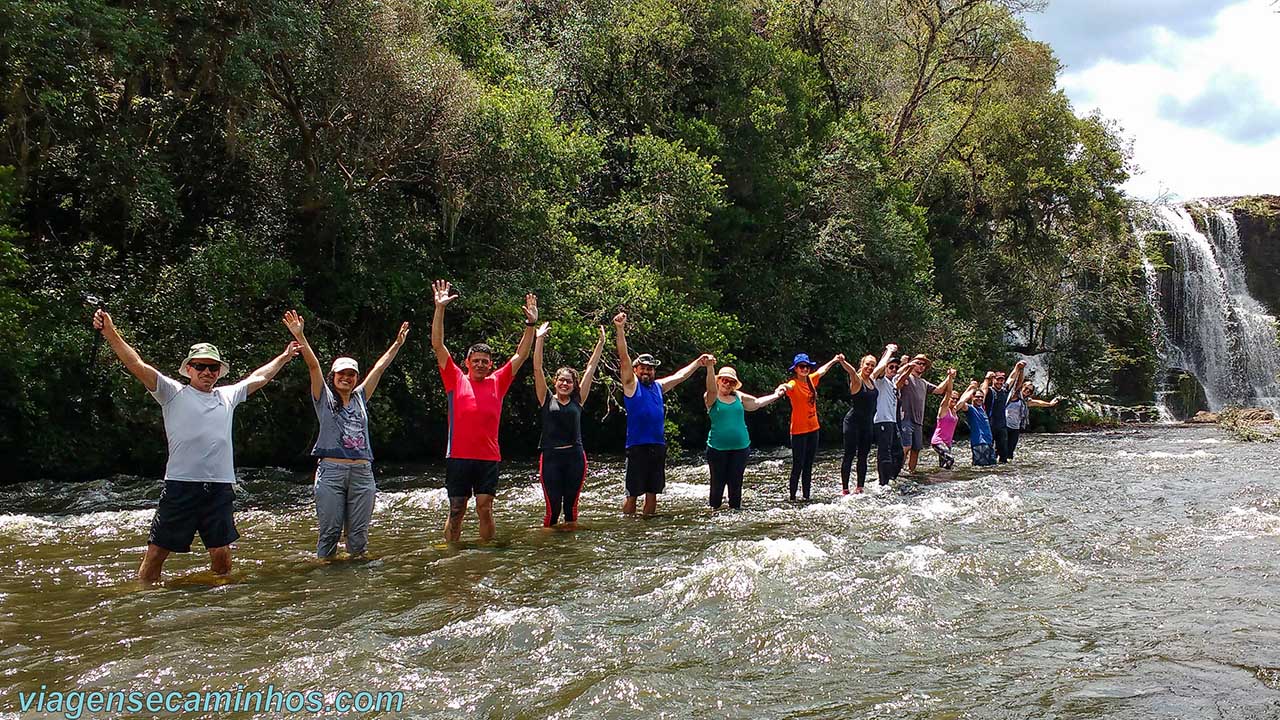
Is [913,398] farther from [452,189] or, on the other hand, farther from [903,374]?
[452,189]

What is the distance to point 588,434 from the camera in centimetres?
2297

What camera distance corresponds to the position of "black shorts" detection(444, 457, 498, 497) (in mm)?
8703

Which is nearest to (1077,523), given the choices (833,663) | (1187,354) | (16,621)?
(833,663)

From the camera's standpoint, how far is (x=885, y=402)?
1347cm

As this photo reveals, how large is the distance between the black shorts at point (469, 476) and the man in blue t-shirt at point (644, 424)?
1987 mm

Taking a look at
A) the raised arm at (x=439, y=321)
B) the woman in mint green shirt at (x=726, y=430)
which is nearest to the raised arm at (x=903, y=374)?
the woman in mint green shirt at (x=726, y=430)

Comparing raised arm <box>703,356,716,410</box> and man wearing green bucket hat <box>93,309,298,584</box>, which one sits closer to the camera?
man wearing green bucket hat <box>93,309,298,584</box>

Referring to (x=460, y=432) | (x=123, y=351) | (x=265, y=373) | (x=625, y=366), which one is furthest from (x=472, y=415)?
(x=123, y=351)


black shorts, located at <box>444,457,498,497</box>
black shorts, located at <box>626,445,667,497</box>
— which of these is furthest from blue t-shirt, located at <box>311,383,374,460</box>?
black shorts, located at <box>626,445,667,497</box>

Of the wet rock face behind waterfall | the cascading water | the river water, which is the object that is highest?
the wet rock face behind waterfall

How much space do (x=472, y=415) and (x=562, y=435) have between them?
1.28 m

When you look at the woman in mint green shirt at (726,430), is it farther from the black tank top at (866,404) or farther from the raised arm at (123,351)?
the raised arm at (123,351)

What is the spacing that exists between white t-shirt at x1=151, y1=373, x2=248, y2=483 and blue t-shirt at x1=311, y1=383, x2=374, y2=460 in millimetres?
872

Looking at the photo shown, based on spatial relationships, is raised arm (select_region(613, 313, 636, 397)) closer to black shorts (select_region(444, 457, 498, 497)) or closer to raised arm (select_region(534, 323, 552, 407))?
raised arm (select_region(534, 323, 552, 407))
